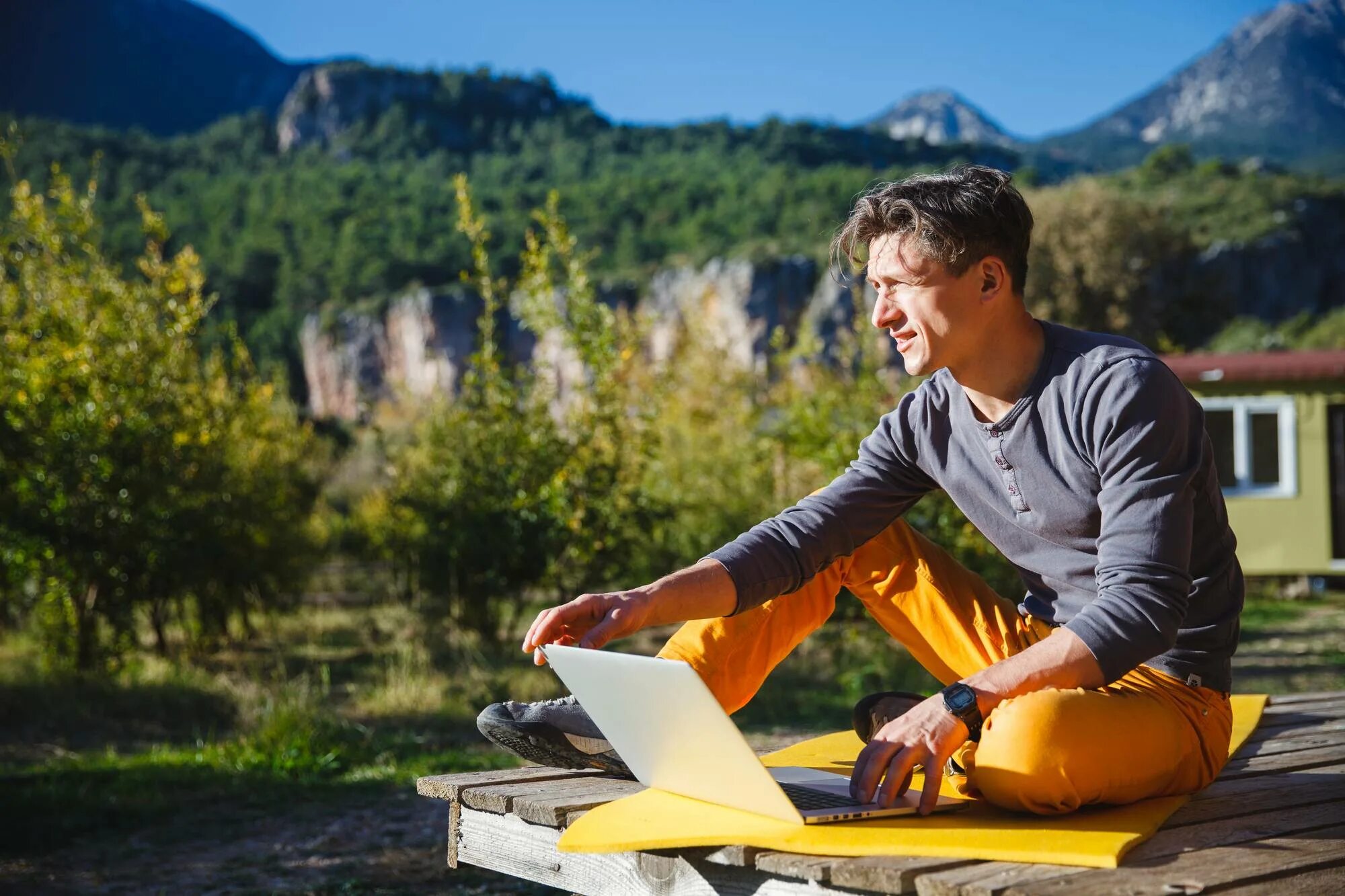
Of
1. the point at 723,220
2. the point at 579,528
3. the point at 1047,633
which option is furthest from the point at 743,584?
the point at 723,220

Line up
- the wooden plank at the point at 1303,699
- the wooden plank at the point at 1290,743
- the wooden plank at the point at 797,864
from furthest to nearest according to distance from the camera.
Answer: the wooden plank at the point at 1303,699
the wooden plank at the point at 1290,743
the wooden plank at the point at 797,864

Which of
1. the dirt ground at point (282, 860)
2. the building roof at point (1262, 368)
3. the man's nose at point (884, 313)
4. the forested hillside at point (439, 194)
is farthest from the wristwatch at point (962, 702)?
the forested hillside at point (439, 194)

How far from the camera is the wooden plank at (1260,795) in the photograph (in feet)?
7.22

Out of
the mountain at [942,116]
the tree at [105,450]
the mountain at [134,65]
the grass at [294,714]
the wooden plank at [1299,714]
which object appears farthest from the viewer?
the mountain at [942,116]

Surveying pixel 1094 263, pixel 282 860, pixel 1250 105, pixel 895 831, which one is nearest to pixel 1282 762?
pixel 895 831

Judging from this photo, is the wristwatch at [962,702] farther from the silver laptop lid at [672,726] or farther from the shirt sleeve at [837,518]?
the shirt sleeve at [837,518]

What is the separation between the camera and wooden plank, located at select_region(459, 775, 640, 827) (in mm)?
2344

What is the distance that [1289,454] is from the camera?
43.8 ft

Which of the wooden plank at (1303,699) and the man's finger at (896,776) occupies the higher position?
the man's finger at (896,776)

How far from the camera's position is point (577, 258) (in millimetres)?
7922

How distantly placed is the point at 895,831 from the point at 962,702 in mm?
222

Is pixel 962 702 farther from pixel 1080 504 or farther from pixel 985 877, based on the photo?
pixel 1080 504

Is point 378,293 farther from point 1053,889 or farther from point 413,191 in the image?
point 1053,889

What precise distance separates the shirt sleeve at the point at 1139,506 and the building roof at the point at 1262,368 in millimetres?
11783
